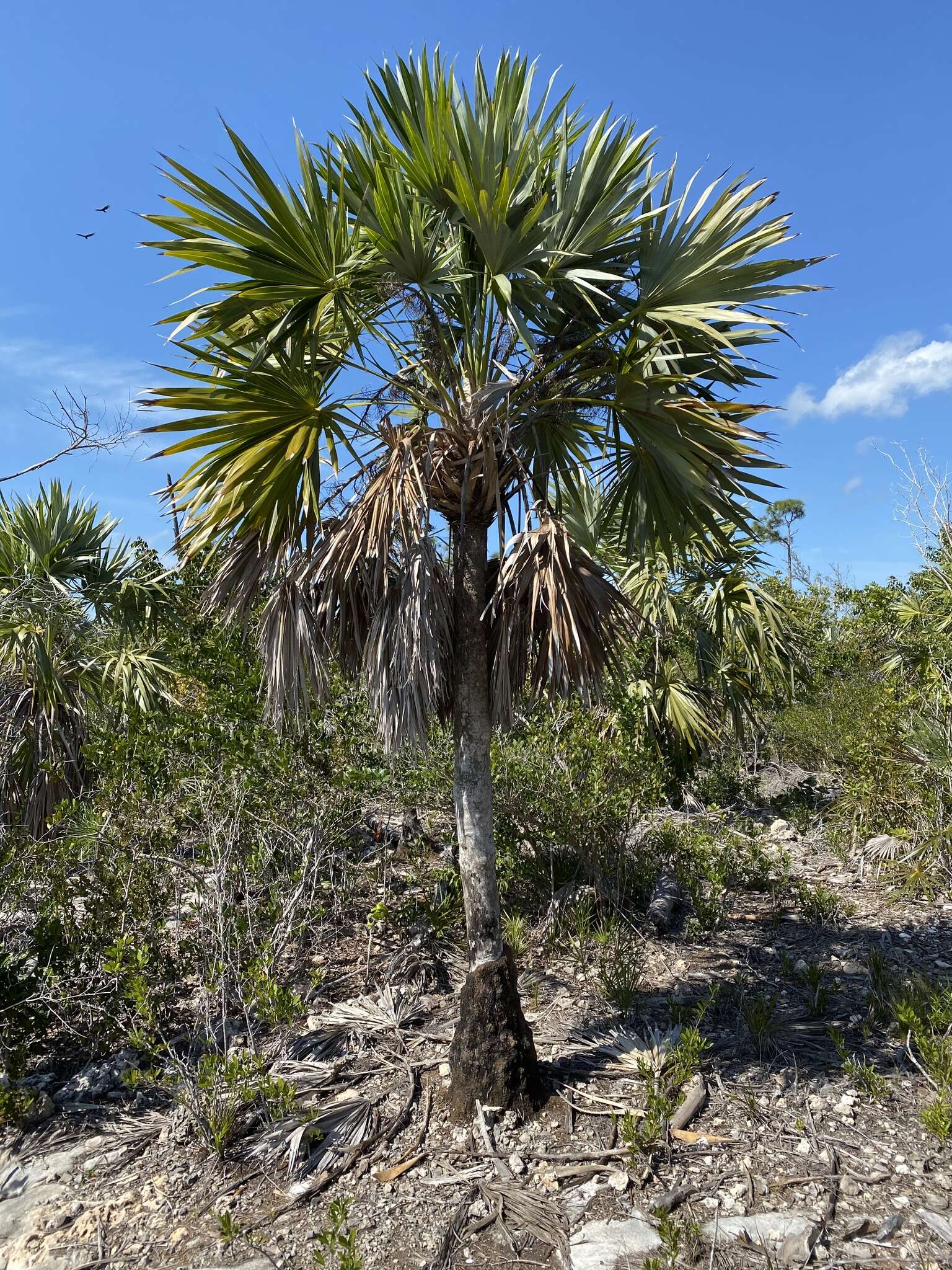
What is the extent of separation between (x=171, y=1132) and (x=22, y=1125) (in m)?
0.99

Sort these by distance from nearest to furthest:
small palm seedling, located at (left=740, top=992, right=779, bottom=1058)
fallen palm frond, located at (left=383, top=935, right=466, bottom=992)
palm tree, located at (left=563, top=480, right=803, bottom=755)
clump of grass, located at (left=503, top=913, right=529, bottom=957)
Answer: small palm seedling, located at (left=740, top=992, right=779, bottom=1058)
fallen palm frond, located at (left=383, top=935, right=466, bottom=992)
clump of grass, located at (left=503, top=913, right=529, bottom=957)
palm tree, located at (left=563, top=480, right=803, bottom=755)

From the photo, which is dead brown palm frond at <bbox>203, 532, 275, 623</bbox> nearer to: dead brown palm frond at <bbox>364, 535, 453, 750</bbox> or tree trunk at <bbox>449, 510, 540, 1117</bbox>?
dead brown palm frond at <bbox>364, 535, 453, 750</bbox>

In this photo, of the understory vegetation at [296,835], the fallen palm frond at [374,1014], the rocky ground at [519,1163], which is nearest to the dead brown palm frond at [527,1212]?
the rocky ground at [519,1163]

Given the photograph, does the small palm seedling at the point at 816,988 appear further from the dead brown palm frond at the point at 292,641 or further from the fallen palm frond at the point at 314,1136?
the dead brown palm frond at the point at 292,641

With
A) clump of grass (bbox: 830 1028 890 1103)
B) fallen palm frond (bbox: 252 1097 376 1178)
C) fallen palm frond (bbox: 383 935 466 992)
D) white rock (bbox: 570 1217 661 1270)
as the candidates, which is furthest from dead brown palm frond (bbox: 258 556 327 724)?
clump of grass (bbox: 830 1028 890 1103)

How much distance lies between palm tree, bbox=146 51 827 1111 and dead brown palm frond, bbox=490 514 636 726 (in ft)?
0.05

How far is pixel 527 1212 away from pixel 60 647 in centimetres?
691

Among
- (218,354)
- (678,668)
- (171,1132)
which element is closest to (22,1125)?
(171,1132)

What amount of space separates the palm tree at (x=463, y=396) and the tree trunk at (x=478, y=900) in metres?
0.01

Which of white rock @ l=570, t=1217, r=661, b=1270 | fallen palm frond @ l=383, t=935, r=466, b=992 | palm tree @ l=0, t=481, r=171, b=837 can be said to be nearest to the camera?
white rock @ l=570, t=1217, r=661, b=1270

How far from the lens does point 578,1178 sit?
13.3ft

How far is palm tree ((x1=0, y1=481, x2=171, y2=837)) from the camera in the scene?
7.96 metres

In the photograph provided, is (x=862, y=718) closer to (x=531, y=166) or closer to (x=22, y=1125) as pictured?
(x=531, y=166)

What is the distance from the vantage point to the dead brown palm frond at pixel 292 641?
14.8 feet
